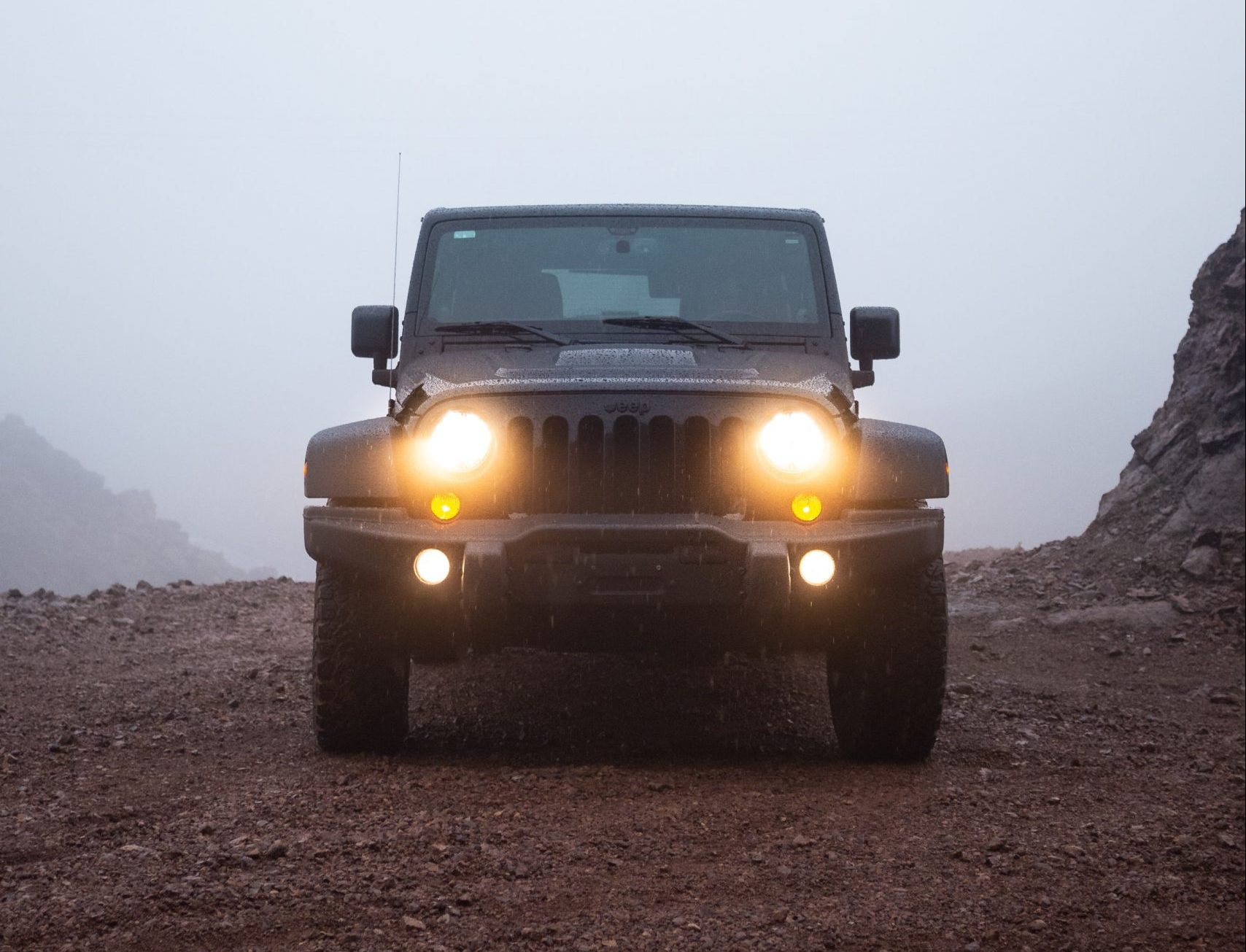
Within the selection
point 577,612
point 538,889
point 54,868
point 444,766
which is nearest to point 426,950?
point 538,889

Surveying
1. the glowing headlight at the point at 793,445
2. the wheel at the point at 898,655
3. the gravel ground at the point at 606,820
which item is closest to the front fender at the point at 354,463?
the gravel ground at the point at 606,820

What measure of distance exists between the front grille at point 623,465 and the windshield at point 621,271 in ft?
3.88

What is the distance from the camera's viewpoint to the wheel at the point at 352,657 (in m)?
4.46

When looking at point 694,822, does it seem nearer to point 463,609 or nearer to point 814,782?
point 814,782

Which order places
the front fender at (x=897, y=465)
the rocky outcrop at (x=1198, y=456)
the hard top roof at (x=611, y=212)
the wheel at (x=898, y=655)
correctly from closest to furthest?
the front fender at (x=897, y=465) < the wheel at (x=898, y=655) < the hard top roof at (x=611, y=212) < the rocky outcrop at (x=1198, y=456)

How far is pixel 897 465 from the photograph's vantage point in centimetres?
427

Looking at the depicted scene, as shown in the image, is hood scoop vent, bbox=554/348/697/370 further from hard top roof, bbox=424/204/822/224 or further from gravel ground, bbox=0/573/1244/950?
gravel ground, bbox=0/573/1244/950

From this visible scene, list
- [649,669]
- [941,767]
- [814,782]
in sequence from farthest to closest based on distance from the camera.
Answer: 1. [649,669]
2. [941,767]
3. [814,782]

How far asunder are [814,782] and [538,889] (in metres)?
1.42

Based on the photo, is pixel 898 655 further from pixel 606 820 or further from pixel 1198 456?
pixel 1198 456

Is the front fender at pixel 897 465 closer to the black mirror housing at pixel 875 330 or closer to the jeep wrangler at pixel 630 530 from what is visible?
the jeep wrangler at pixel 630 530

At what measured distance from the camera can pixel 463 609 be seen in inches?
158

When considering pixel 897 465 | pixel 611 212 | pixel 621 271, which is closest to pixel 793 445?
pixel 897 465

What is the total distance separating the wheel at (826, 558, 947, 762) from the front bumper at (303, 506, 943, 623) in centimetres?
42
